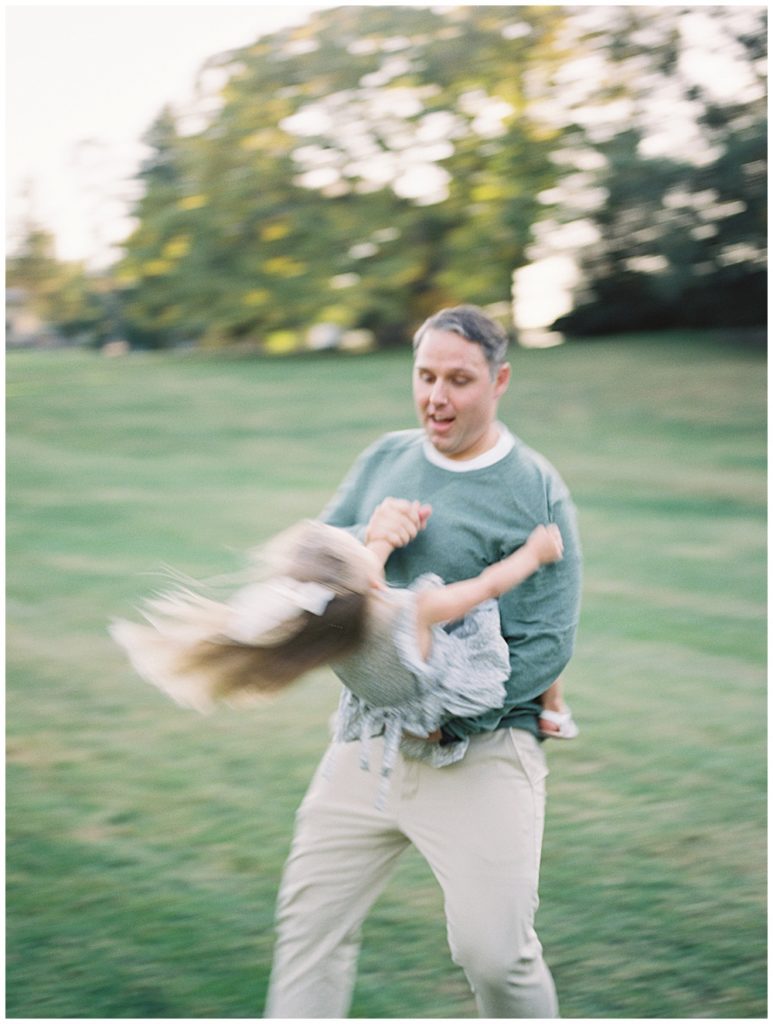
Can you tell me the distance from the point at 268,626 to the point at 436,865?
606 mm

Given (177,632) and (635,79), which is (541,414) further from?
(177,632)

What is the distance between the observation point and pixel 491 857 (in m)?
2.09

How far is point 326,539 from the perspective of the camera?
1938 millimetres

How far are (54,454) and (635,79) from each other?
5019 mm

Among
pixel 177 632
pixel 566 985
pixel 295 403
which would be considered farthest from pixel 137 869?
pixel 295 403

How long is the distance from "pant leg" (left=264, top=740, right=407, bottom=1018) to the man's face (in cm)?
61

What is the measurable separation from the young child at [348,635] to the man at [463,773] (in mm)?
85

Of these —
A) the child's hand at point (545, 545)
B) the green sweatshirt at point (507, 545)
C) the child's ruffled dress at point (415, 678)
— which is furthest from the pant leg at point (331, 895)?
the child's hand at point (545, 545)

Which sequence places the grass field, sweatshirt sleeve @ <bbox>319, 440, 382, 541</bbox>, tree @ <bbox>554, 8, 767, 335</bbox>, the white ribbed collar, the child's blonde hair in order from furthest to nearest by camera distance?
tree @ <bbox>554, 8, 767, 335</bbox> < the grass field < sweatshirt sleeve @ <bbox>319, 440, 382, 541</bbox> < the white ribbed collar < the child's blonde hair

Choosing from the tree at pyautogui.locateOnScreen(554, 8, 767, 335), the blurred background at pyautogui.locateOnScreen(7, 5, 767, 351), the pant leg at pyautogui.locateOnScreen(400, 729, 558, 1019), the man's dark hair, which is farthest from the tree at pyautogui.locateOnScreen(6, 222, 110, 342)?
the pant leg at pyautogui.locateOnScreen(400, 729, 558, 1019)

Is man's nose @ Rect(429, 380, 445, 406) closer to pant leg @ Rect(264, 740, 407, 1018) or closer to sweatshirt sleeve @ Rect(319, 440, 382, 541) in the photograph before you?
sweatshirt sleeve @ Rect(319, 440, 382, 541)

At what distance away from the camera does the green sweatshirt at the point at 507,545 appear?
6.98 ft

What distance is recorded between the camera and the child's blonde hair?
1860mm

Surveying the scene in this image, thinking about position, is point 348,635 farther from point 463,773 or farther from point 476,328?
point 476,328
